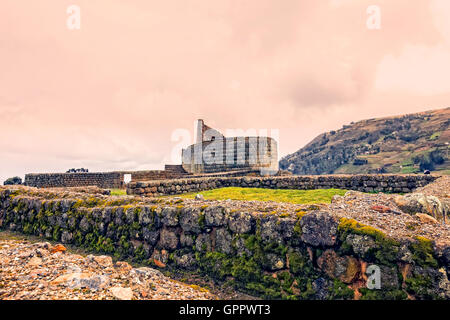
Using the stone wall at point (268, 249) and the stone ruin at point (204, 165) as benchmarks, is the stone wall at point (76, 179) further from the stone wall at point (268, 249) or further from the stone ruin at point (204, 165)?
the stone wall at point (268, 249)

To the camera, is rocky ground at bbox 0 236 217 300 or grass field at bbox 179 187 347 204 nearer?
rocky ground at bbox 0 236 217 300

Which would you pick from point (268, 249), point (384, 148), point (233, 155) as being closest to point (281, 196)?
point (268, 249)

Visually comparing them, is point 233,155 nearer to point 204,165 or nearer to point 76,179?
point 204,165

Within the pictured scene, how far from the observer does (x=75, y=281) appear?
3.36m

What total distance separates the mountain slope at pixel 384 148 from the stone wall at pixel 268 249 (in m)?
105

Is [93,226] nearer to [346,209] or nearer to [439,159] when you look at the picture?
[346,209]

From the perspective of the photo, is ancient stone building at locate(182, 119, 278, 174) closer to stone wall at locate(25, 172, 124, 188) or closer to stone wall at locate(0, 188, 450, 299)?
stone wall at locate(25, 172, 124, 188)

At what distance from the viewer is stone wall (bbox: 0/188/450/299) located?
3.46 metres

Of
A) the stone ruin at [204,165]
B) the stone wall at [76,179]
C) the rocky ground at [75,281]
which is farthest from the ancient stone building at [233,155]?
the rocky ground at [75,281]

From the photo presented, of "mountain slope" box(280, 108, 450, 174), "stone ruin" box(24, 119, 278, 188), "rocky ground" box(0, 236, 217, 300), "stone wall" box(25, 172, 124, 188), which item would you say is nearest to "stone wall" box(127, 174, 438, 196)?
"stone ruin" box(24, 119, 278, 188)

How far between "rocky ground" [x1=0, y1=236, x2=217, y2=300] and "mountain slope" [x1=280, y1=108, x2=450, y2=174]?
107m

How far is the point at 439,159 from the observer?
93250 millimetres

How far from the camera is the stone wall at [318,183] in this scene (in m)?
13.1

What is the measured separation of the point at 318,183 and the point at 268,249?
11.0 m
